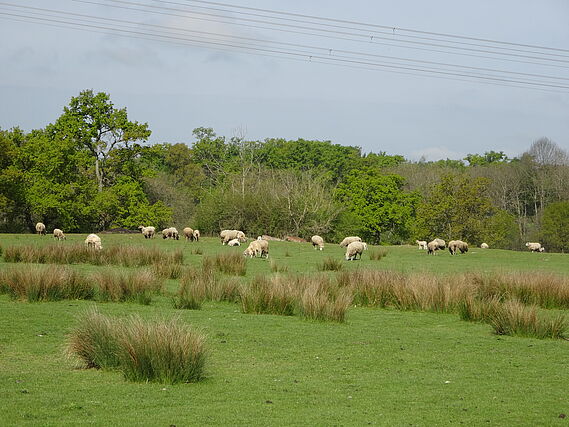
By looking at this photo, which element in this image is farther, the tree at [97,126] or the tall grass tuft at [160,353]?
the tree at [97,126]

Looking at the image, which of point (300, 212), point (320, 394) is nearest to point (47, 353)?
point (320, 394)

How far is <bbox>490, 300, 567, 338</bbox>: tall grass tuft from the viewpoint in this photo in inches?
510

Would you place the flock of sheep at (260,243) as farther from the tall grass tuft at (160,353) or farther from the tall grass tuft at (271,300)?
the tall grass tuft at (160,353)

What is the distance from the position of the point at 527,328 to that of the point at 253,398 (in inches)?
266

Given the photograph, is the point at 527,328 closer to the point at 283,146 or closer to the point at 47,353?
the point at 47,353

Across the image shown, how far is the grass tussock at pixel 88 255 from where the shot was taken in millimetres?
24578

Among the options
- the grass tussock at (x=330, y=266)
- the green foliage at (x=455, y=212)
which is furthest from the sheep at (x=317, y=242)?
the green foliage at (x=455, y=212)

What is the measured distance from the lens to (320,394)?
27.6ft

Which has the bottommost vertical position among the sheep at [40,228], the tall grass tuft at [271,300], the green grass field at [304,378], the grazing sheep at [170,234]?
the green grass field at [304,378]

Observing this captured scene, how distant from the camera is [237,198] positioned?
57531 millimetres

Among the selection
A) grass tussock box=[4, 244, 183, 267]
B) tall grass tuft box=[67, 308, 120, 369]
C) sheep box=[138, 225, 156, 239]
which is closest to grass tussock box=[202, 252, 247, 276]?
grass tussock box=[4, 244, 183, 267]

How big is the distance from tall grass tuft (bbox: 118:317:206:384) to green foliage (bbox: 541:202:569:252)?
211ft

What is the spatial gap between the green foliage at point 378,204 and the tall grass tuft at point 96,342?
6358 centimetres

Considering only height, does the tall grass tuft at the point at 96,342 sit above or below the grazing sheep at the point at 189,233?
below
